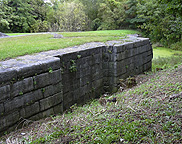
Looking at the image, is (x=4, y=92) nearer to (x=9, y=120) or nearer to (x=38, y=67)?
(x=9, y=120)

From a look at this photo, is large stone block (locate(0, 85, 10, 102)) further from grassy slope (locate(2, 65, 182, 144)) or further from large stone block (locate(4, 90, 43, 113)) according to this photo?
grassy slope (locate(2, 65, 182, 144))

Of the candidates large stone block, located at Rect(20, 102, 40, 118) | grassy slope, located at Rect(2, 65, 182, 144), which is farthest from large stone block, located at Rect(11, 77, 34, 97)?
grassy slope, located at Rect(2, 65, 182, 144)

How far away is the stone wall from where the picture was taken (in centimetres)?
404

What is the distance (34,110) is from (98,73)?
3.04 m

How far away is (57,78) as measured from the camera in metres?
5.05

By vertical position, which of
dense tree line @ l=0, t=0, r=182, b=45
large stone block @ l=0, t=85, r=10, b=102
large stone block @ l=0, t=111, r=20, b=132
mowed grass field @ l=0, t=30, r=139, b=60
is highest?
dense tree line @ l=0, t=0, r=182, b=45

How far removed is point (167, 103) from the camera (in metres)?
4.24

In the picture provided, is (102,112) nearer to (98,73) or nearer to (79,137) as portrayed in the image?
(79,137)

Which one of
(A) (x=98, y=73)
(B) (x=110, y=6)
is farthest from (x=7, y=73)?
(B) (x=110, y=6)

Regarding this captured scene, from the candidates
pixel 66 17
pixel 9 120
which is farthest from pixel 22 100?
pixel 66 17

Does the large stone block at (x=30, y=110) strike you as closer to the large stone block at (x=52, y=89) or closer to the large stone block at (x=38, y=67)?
the large stone block at (x=52, y=89)

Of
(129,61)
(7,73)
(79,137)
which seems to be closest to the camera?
(79,137)

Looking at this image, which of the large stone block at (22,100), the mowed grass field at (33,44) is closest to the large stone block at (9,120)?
the large stone block at (22,100)

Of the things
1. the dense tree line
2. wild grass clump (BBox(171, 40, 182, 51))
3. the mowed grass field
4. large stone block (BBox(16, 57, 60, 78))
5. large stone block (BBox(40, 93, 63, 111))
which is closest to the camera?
large stone block (BBox(16, 57, 60, 78))
